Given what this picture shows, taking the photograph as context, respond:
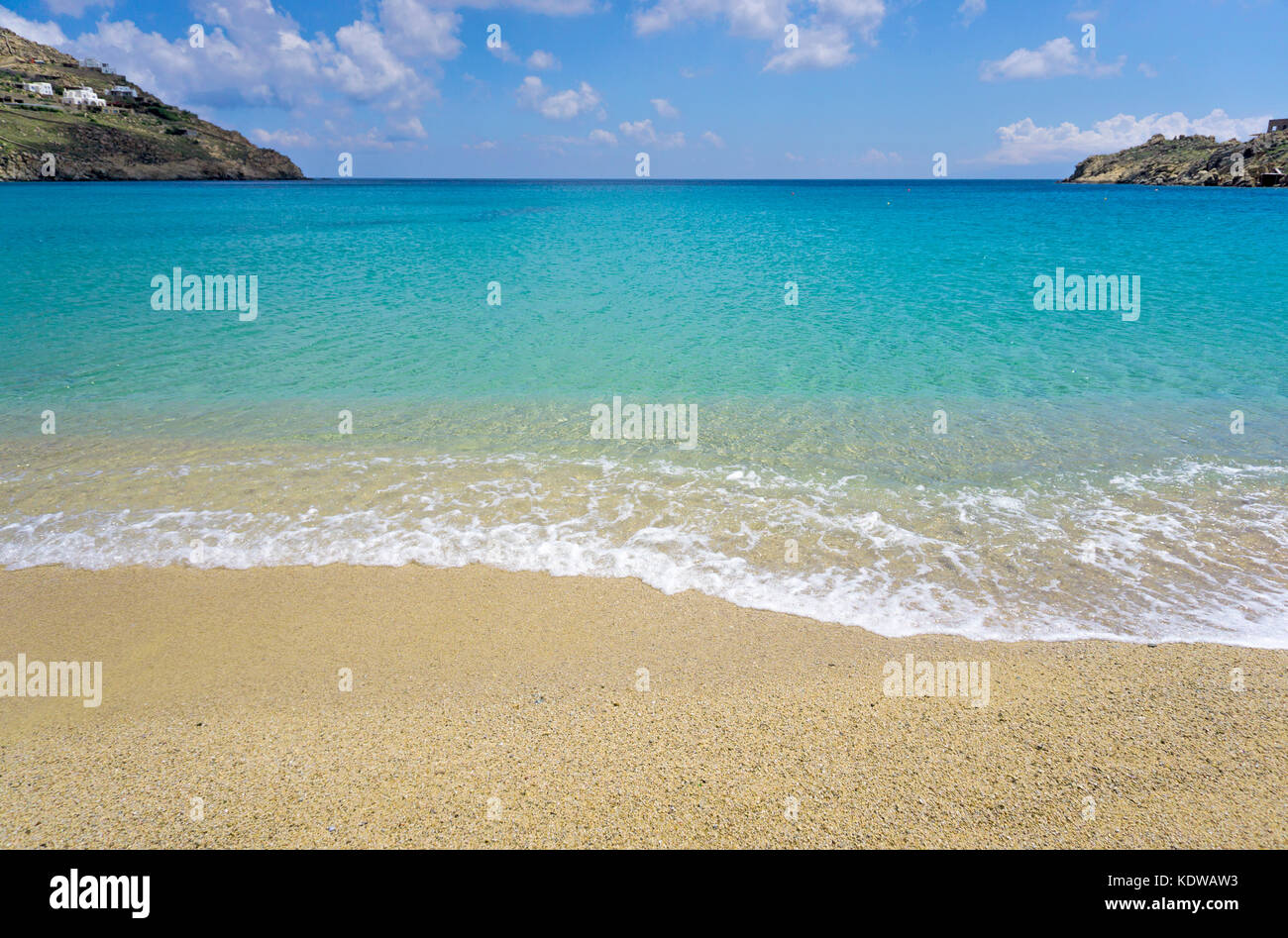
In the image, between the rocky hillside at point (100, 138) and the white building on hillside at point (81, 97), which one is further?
the white building on hillside at point (81, 97)

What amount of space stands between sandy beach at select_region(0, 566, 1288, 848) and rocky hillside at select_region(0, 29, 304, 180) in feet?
571

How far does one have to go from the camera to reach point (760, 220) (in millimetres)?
65812

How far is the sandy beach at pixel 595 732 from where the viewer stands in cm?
425

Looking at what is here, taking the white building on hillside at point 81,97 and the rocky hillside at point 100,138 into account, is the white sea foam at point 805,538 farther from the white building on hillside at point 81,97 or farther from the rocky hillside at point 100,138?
the white building on hillside at point 81,97

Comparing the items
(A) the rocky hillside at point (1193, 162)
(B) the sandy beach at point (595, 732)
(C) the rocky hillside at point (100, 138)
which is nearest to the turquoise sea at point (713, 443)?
(B) the sandy beach at point (595, 732)

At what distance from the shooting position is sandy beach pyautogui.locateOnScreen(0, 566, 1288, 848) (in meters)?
4.25

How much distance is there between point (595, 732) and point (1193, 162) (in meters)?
191

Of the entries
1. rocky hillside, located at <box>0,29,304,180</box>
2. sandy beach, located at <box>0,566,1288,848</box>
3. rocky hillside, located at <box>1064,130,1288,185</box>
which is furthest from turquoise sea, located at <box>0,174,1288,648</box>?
rocky hillside, located at <box>0,29,304,180</box>

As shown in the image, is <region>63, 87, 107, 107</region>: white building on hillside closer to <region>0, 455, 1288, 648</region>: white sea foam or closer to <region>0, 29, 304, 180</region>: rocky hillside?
<region>0, 29, 304, 180</region>: rocky hillside

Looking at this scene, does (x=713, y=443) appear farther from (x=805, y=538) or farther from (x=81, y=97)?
(x=81, y=97)

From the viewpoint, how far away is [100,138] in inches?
5659

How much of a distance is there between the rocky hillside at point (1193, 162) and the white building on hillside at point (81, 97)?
25839 cm
